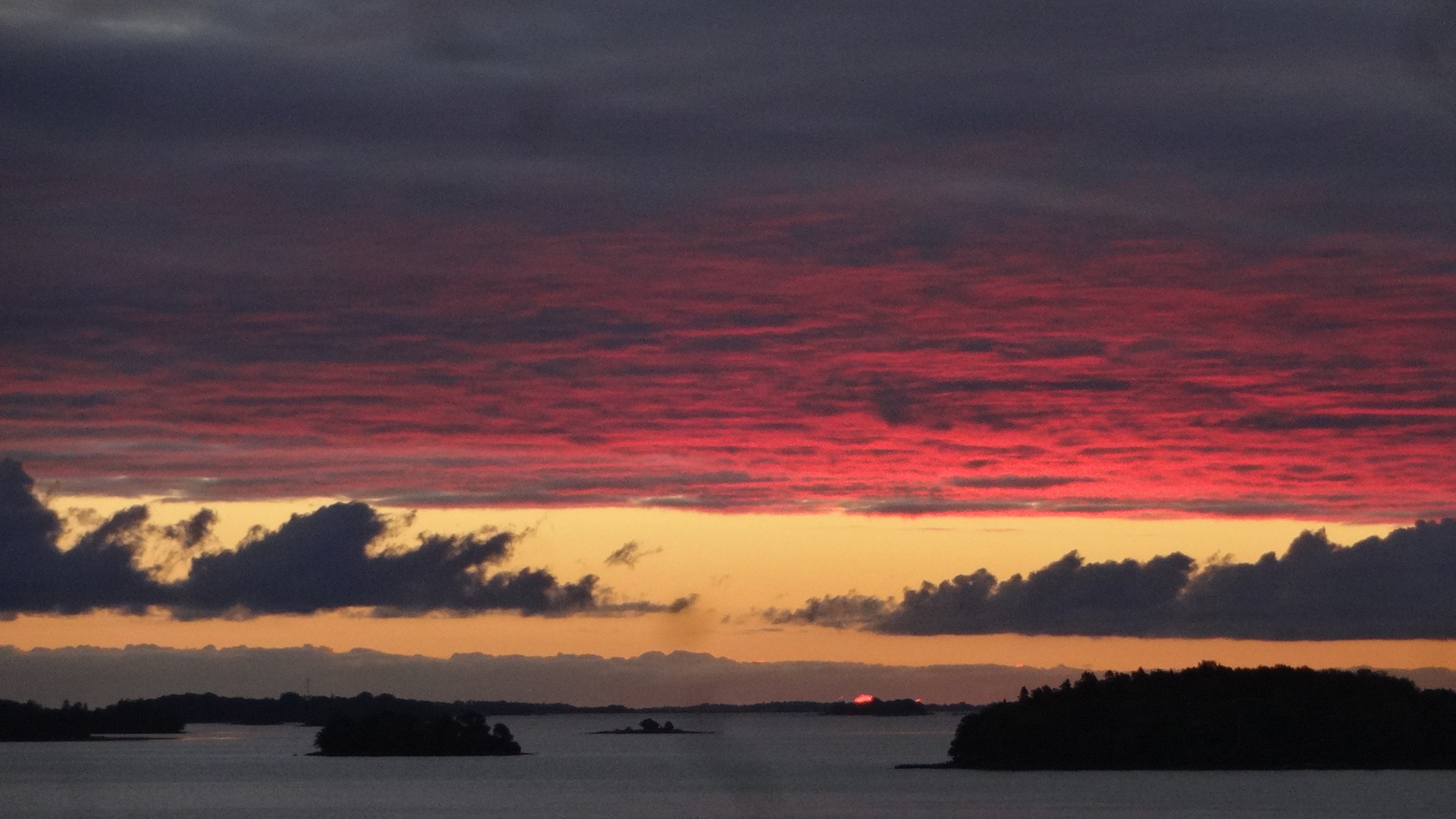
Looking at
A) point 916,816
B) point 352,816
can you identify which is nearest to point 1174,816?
point 916,816

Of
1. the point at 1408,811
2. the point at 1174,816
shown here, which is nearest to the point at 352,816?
the point at 1174,816

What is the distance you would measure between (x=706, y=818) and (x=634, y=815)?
7.88 m

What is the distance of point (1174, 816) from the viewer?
190 m

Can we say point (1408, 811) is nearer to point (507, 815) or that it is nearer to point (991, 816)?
point (991, 816)

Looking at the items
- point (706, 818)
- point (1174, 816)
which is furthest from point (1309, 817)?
point (706, 818)

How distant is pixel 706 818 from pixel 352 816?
38.9m

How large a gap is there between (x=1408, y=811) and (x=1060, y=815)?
40.0m

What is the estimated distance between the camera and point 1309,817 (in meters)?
190

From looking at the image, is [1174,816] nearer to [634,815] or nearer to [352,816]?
[634,815]

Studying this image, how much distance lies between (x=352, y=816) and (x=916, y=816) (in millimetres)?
61907

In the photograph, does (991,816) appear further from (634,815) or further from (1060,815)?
(634,815)

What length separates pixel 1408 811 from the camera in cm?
19838

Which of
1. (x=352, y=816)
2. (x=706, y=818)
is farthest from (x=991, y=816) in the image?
(x=352, y=816)

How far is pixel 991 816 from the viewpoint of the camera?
19300 cm
